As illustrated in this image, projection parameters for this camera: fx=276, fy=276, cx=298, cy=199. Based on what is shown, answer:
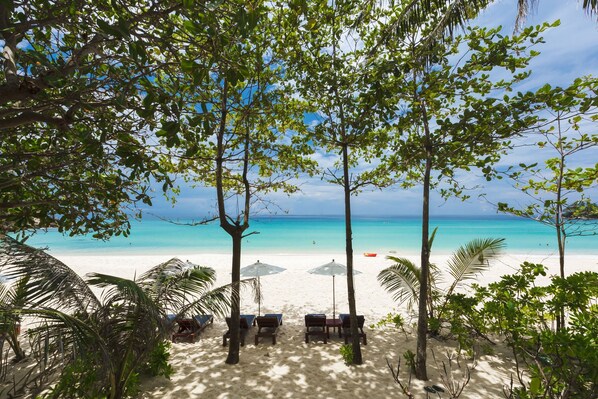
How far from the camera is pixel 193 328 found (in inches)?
329

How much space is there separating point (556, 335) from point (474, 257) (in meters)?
4.73

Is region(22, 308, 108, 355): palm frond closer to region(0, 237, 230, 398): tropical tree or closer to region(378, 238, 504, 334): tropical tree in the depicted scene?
region(0, 237, 230, 398): tropical tree

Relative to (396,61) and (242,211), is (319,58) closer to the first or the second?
(396,61)

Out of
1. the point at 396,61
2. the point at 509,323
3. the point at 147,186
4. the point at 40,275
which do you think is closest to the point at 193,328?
the point at 147,186

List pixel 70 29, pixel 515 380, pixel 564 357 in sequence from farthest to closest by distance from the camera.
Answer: pixel 515 380, pixel 70 29, pixel 564 357

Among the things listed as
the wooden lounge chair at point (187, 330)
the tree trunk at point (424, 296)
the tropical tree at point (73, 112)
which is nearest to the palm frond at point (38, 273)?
the tropical tree at point (73, 112)

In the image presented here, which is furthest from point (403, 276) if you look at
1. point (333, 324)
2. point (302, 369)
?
point (302, 369)

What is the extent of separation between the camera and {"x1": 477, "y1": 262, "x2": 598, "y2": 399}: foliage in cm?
293

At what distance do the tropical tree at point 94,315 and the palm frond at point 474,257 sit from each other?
6525 mm

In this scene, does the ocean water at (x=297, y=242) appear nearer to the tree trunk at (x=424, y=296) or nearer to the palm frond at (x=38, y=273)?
the tree trunk at (x=424, y=296)

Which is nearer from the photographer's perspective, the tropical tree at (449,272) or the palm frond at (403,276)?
the tropical tree at (449,272)

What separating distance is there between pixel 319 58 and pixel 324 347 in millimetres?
7432

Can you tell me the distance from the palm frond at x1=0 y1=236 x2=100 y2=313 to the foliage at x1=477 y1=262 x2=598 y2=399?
5330 millimetres

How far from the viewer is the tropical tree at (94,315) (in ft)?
10.8
